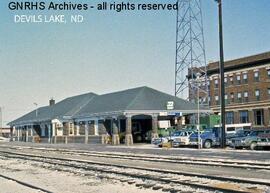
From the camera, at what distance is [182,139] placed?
144 ft

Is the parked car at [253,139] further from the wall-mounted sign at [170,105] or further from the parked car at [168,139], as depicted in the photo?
the wall-mounted sign at [170,105]

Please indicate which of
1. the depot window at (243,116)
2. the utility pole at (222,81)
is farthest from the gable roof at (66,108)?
the utility pole at (222,81)

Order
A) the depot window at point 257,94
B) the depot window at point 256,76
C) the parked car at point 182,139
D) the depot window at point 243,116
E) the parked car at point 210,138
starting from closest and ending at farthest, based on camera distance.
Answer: the parked car at point 210,138
the parked car at point 182,139
the depot window at point 256,76
the depot window at point 257,94
the depot window at point 243,116

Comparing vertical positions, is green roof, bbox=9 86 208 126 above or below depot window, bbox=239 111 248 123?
above

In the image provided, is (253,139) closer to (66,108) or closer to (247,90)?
(66,108)

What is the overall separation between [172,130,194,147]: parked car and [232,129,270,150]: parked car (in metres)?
6.68

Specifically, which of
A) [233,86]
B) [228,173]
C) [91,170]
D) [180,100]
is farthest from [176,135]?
[233,86]

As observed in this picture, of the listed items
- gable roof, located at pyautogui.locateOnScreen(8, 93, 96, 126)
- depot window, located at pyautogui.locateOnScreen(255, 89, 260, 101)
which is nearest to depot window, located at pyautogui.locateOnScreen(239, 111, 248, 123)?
depot window, located at pyautogui.locateOnScreen(255, 89, 260, 101)

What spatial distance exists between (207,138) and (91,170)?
21.9 m

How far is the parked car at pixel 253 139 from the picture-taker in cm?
3584

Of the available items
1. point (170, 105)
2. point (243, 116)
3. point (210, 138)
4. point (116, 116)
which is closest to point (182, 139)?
point (210, 138)

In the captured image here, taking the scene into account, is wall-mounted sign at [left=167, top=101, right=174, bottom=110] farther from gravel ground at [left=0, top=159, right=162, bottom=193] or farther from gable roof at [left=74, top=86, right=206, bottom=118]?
gravel ground at [left=0, top=159, right=162, bottom=193]

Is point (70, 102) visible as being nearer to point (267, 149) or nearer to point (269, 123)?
point (269, 123)

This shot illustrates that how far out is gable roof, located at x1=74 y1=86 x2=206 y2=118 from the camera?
179 ft
